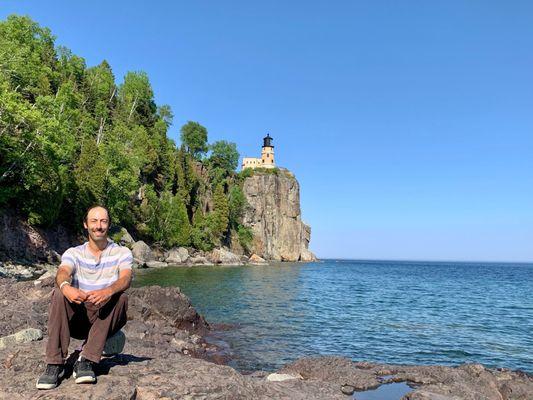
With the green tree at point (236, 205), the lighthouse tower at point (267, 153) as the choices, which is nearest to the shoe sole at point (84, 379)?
the green tree at point (236, 205)

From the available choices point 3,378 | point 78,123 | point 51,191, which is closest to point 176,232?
point 78,123

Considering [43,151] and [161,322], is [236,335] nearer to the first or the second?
[161,322]

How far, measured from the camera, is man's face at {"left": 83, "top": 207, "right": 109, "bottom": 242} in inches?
230

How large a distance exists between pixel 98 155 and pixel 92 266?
6019 cm

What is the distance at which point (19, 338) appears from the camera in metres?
8.44

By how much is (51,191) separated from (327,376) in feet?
139

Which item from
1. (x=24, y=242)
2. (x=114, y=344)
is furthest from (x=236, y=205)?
(x=114, y=344)

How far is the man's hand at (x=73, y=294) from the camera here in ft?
17.3

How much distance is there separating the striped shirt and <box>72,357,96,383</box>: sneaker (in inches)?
38.4

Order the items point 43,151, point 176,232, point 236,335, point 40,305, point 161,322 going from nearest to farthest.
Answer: point 40,305
point 161,322
point 236,335
point 43,151
point 176,232

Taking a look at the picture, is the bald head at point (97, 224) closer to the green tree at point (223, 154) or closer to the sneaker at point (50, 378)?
the sneaker at point (50, 378)

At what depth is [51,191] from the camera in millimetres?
44844

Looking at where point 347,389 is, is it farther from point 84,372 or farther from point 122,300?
point 84,372

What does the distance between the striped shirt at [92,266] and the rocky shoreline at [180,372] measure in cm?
133
